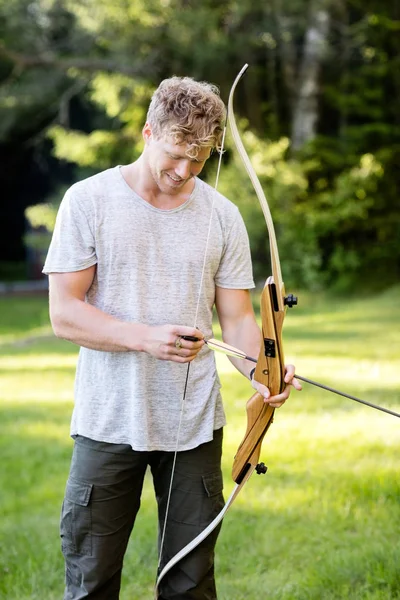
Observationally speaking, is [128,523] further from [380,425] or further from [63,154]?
[63,154]

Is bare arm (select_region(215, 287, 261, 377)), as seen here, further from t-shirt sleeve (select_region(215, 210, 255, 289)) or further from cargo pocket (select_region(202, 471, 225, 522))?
cargo pocket (select_region(202, 471, 225, 522))

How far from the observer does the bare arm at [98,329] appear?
2229 mm

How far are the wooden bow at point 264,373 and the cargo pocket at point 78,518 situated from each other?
249 millimetres

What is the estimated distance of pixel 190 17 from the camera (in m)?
17.6

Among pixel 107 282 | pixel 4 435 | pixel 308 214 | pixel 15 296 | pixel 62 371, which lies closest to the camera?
pixel 107 282

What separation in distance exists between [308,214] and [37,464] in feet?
45.9

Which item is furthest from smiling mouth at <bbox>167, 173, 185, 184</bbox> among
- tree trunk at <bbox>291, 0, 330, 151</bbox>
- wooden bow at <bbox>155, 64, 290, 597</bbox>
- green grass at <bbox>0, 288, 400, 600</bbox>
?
tree trunk at <bbox>291, 0, 330, 151</bbox>

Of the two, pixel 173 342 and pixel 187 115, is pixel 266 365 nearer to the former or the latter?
pixel 173 342

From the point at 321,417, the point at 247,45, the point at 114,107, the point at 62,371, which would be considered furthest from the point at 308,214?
the point at 321,417

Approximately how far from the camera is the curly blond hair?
7.30 ft

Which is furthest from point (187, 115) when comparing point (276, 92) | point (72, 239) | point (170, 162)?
point (276, 92)

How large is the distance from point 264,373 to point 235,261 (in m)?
0.35

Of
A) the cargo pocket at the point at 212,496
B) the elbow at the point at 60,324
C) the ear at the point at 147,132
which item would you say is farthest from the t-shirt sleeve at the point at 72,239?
the cargo pocket at the point at 212,496

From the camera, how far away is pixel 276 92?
72.7ft
